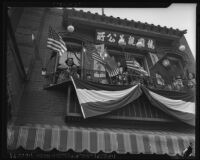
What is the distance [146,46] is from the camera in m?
12.9

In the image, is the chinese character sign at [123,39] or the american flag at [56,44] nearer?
the american flag at [56,44]

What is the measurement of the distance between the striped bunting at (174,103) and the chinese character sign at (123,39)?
3184 mm

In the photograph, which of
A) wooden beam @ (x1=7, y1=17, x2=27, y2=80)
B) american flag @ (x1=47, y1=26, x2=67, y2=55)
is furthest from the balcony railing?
wooden beam @ (x1=7, y1=17, x2=27, y2=80)

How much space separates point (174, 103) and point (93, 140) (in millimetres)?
3850

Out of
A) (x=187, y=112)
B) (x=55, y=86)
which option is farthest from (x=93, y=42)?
(x=187, y=112)

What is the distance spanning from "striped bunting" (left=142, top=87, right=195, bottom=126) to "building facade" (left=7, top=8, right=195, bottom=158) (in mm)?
182

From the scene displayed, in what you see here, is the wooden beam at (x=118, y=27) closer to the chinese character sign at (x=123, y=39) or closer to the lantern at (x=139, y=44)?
the chinese character sign at (x=123, y=39)

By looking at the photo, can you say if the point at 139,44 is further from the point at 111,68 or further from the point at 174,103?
the point at 174,103

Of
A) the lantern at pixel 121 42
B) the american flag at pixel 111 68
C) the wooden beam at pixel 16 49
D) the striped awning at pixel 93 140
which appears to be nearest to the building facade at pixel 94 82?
the striped awning at pixel 93 140

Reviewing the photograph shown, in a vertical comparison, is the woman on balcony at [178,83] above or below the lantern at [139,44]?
below

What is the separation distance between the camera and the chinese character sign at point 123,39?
1230cm

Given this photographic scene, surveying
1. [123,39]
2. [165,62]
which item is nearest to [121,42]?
[123,39]

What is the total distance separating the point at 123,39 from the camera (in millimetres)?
12539

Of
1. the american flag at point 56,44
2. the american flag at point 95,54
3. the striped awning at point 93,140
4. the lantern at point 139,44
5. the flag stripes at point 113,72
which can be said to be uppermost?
the american flag at point 56,44
